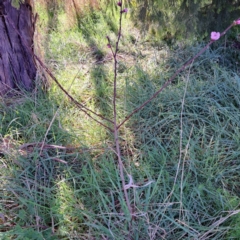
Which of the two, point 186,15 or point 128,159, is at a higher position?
point 186,15

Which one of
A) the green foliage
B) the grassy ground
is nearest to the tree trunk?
the grassy ground

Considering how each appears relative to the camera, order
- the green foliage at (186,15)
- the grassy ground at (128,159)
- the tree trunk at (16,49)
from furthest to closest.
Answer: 1. the green foliage at (186,15)
2. the tree trunk at (16,49)
3. the grassy ground at (128,159)

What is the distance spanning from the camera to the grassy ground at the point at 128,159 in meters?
1.27

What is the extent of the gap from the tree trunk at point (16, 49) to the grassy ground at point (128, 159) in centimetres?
16

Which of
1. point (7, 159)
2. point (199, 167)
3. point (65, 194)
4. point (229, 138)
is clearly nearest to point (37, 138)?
point (7, 159)

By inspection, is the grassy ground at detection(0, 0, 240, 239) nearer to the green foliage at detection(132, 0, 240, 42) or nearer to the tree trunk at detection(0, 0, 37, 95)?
the tree trunk at detection(0, 0, 37, 95)

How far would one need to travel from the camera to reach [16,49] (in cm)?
222

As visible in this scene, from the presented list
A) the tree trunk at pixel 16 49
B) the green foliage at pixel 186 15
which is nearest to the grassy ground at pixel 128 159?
the tree trunk at pixel 16 49

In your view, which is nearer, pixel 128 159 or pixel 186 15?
pixel 128 159

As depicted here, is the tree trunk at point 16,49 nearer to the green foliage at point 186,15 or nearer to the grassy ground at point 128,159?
the grassy ground at point 128,159

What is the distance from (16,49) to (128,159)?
4.40 feet

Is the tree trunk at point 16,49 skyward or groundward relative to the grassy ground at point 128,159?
skyward

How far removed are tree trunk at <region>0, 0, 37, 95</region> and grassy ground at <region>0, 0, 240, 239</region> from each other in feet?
0.52

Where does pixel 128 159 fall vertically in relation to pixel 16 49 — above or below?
below
